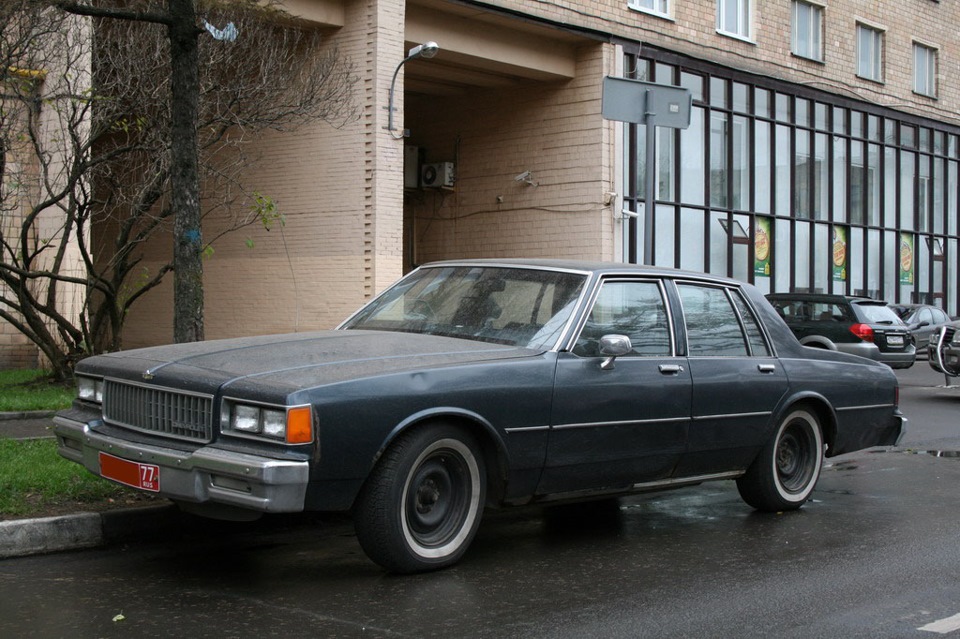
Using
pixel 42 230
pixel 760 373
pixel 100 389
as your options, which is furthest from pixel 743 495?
pixel 42 230

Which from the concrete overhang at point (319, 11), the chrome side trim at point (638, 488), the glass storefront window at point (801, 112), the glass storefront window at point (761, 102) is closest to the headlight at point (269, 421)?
the chrome side trim at point (638, 488)

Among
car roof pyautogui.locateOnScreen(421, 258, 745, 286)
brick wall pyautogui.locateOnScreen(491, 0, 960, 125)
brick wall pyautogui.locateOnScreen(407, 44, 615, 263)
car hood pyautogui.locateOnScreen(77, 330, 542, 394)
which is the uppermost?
brick wall pyautogui.locateOnScreen(491, 0, 960, 125)

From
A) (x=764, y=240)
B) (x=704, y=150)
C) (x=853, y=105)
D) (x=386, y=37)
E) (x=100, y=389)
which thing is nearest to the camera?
(x=100, y=389)

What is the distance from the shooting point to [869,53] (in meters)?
30.6

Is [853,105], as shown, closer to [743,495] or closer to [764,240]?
[764,240]

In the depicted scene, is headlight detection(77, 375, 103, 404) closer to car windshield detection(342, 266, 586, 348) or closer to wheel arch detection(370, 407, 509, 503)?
car windshield detection(342, 266, 586, 348)

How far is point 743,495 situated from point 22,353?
12.7 metres

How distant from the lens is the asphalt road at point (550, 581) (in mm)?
4527

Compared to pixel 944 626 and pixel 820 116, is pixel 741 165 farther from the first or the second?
pixel 944 626

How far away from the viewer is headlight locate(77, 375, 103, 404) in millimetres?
→ 5744

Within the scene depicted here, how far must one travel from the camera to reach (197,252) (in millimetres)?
7773

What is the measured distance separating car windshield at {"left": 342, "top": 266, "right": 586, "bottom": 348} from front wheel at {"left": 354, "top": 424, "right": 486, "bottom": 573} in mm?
810

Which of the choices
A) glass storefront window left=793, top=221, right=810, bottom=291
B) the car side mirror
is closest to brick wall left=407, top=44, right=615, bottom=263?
glass storefront window left=793, top=221, right=810, bottom=291

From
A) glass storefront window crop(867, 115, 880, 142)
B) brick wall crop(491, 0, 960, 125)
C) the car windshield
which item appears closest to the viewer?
the car windshield
